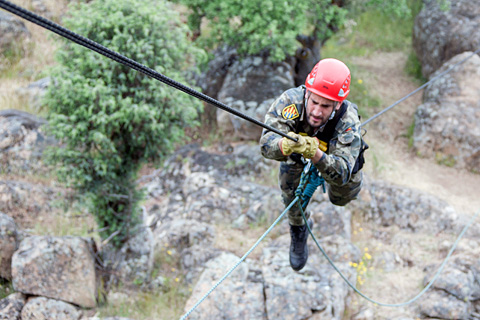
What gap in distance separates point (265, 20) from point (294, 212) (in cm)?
527

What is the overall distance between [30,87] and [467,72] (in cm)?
1036

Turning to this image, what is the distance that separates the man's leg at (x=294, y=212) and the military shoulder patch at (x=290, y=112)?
85cm

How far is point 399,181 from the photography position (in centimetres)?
967

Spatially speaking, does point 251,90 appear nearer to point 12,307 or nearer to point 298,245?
point 298,245

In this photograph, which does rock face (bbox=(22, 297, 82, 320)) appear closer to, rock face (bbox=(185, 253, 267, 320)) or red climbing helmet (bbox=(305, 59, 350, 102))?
rock face (bbox=(185, 253, 267, 320))

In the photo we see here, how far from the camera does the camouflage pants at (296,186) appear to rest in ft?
13.1

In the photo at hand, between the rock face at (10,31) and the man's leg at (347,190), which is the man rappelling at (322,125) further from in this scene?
the rock face at (10,31)

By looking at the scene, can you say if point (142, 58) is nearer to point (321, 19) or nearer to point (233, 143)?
point (233, 143)

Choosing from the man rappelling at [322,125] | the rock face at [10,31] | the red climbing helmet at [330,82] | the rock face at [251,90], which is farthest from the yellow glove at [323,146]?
the rock face at [10,31]

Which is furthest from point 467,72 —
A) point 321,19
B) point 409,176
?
point 321,19

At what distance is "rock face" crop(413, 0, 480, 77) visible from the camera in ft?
36.5

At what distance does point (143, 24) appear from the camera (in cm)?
590

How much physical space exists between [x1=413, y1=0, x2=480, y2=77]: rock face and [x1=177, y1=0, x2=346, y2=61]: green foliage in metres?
3.63

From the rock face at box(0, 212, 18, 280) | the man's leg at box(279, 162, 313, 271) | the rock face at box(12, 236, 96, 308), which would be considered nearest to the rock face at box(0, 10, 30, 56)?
the rock face at box(0, 212, 18, 280)
